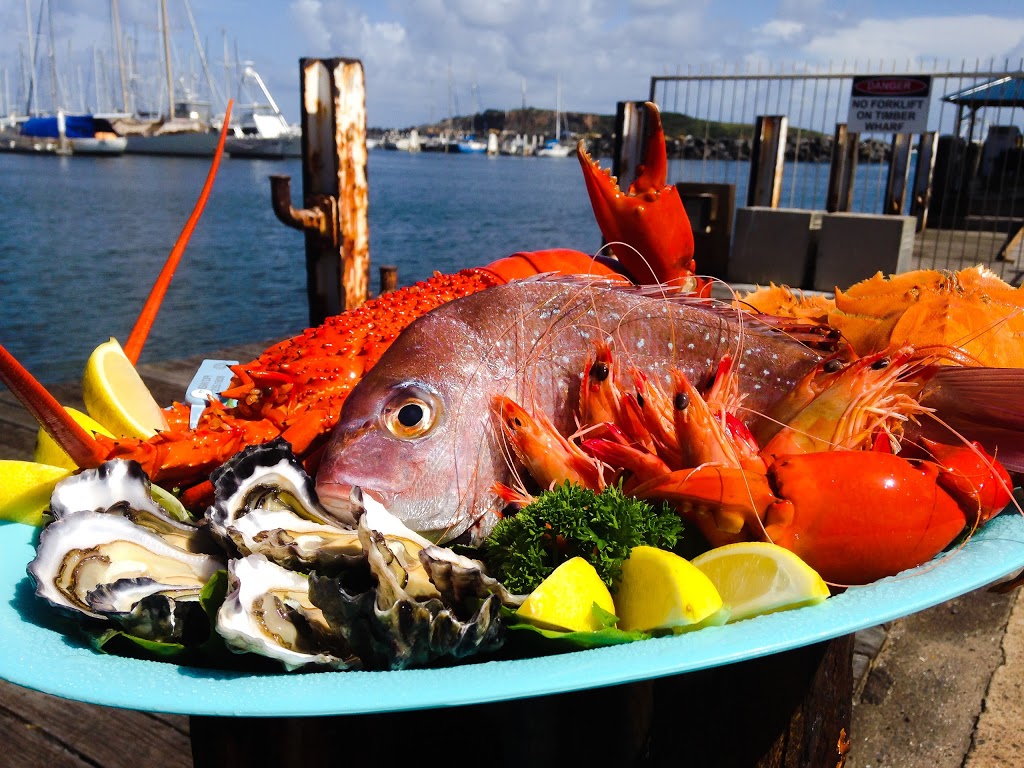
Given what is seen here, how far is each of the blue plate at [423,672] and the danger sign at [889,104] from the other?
28.1ft

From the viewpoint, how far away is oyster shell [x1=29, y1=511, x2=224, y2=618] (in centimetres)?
119

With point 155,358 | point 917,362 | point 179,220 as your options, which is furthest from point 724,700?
point 179,220

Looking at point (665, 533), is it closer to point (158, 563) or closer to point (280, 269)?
point (158, 563)

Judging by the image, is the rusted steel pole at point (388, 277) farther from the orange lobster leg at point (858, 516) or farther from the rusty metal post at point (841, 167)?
the orange lobster leg at point (858, 516)

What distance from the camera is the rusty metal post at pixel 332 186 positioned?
5.39 m

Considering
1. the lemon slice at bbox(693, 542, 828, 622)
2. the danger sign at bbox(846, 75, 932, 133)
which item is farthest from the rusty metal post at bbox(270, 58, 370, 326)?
the danger sign at bbox(846, 75, 932, 133)

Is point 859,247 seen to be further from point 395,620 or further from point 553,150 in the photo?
point 553,150

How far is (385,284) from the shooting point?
7.74 metres

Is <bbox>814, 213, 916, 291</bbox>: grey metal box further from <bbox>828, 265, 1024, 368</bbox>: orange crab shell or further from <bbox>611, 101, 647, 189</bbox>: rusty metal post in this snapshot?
<bbox>828, 265, 1024, 368</bbox>: orange crab shell

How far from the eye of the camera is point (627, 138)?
8102 mm

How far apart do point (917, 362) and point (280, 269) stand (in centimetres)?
2396

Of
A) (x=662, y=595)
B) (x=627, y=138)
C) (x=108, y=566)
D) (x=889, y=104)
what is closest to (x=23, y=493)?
(x=108, y=566)

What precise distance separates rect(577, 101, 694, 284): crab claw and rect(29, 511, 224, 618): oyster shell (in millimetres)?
1295

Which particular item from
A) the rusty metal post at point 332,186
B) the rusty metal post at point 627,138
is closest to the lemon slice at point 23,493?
the rusty metal post at point 332,186
